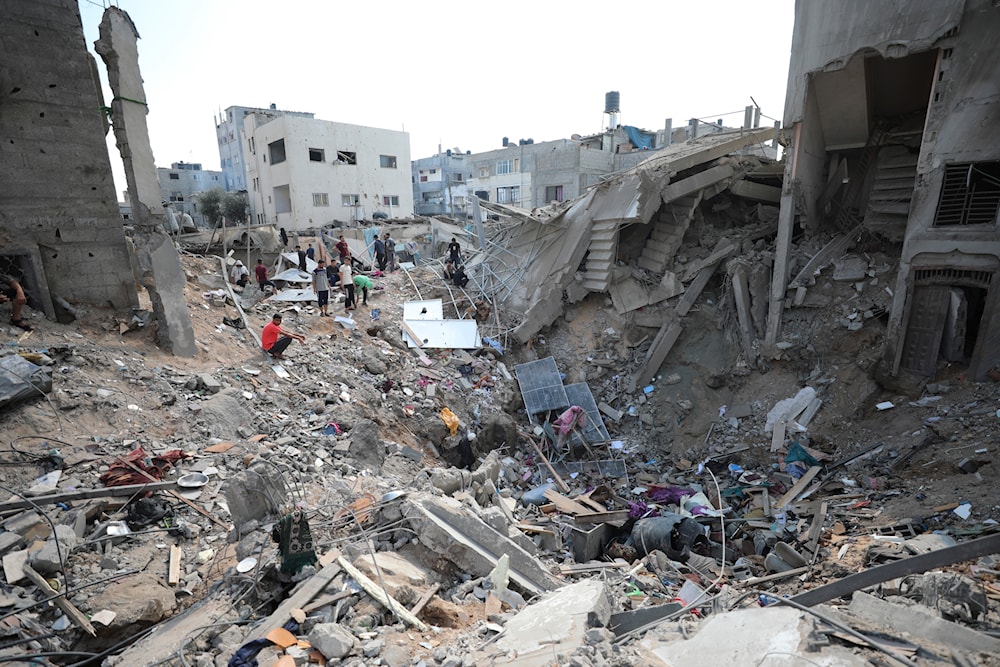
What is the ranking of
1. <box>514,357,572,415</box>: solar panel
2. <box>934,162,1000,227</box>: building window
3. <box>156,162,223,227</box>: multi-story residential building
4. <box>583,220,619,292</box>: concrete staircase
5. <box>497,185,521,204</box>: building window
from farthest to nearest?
<box>156,162,223,227</box>: multi-story residential building, <box>497,185,521,204</box>: building window, <box>583,220,619,292</box>: concrete staircase, <box>514,357,572,415</box>: solar panel, <box>934,162,1000,227</box>: building window

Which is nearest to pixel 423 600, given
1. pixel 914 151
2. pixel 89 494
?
pixel 89 494

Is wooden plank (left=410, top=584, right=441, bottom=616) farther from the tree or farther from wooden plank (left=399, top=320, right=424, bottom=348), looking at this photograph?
the tree

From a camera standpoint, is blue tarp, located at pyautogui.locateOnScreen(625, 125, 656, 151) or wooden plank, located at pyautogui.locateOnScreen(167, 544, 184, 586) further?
blue tarp, located at pyautogui.locateOnScreen(625, 125, 656, 151)

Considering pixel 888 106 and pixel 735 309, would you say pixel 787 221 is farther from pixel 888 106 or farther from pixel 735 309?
pixel 888 106

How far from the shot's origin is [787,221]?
9.18 metres

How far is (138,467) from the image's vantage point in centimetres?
503

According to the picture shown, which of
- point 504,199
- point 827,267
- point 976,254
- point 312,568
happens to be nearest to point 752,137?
point 827,267

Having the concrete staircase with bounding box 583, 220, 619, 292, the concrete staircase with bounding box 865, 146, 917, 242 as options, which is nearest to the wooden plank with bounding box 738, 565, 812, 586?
the concrete staircase with bounding box 865, 146, 917, 242

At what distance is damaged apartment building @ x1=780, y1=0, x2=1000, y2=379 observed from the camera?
22.2 feet

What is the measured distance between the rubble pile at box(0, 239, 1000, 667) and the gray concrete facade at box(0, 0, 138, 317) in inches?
34.0

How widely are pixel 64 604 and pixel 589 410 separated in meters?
8.13

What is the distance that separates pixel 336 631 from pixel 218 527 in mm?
2234

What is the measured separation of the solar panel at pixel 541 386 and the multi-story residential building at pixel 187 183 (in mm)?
29019

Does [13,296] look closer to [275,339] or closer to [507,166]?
[275,339]
